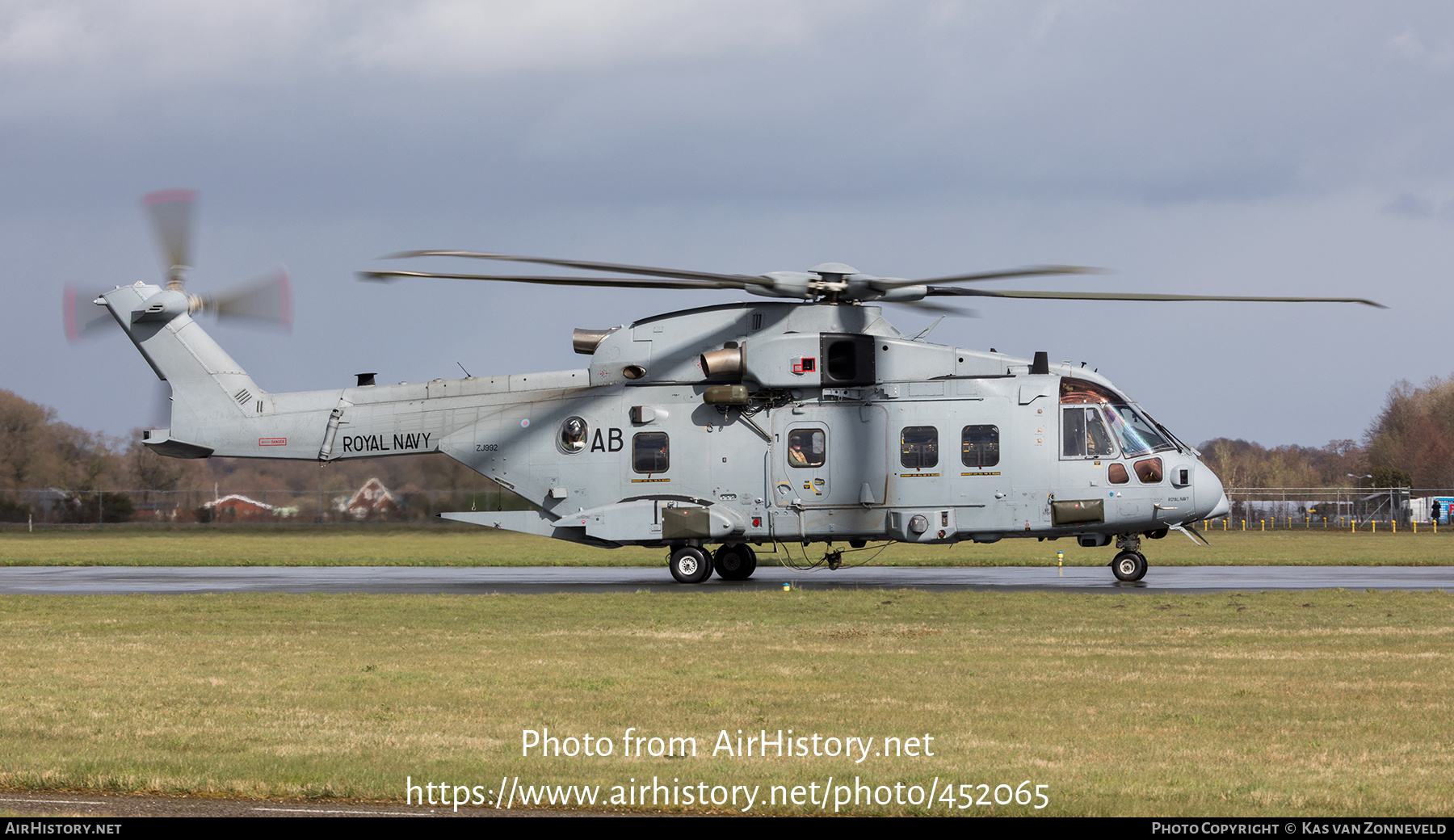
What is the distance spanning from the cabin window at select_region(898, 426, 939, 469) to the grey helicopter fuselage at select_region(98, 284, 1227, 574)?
1.2 inches

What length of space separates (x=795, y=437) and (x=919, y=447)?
2371mm

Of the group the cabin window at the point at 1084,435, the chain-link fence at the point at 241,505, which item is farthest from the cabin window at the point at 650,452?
the cabin window at the point at 1084,435

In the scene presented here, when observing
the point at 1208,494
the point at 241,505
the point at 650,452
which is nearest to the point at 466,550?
the point at 241,505

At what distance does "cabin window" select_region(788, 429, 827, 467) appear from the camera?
24.9m

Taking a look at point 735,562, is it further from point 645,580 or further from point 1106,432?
point 1106,432

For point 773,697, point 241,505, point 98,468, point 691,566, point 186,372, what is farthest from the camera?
point 98,468

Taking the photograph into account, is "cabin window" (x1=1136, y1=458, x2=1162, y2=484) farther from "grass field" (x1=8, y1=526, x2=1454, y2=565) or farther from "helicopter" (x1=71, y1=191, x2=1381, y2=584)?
"grass field" (x1=8, y1=526, x2=1454, y2=565)

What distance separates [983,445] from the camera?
80.1 ft

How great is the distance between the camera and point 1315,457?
506ft

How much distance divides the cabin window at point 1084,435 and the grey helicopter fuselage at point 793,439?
30 millimetres

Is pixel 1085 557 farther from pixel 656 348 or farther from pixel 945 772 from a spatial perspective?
pixel 945 772

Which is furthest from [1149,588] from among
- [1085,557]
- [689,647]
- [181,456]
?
[181,456]

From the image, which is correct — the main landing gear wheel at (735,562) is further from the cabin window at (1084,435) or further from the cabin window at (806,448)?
the cabin window at (1084,435)

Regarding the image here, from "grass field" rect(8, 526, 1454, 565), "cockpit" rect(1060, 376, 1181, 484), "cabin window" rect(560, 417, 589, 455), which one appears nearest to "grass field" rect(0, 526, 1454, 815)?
"cockpit" rect(1060, 376, 1181, 484)
